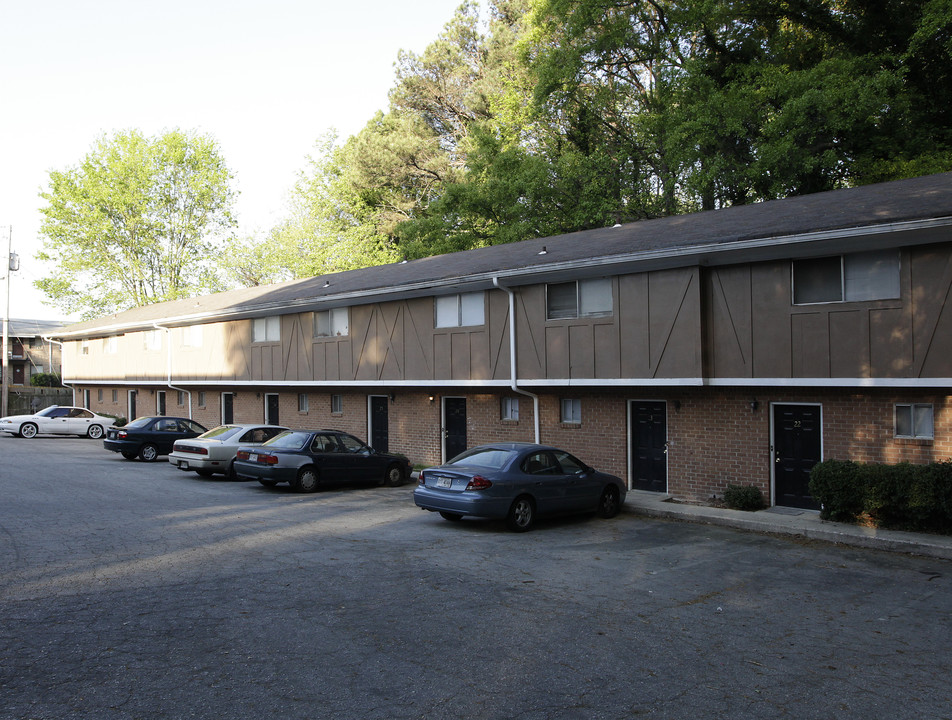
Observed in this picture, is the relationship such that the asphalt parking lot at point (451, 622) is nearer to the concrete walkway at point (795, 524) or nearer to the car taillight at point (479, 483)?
the concrete walkway at point (795, 524)

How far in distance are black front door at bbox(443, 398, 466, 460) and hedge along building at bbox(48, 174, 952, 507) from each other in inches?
2.7

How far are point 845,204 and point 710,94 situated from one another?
14.4 metres

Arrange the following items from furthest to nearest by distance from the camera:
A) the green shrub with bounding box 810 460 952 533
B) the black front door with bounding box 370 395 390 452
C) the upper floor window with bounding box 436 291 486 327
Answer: the black front door with bounding box 370 395 390 452 < the upper floor window with bounding box 436 291 486 327 < the green shrub with bounding box 810 460 952 533

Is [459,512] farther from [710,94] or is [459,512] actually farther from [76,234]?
[76,234]

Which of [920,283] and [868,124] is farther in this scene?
[868,124]

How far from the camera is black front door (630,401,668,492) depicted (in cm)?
1605

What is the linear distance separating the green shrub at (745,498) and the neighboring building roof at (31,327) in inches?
2116

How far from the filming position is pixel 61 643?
626cm

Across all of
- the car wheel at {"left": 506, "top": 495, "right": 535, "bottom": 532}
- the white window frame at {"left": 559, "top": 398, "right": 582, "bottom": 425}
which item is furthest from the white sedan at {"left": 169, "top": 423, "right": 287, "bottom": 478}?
the car wheel at {"left": 506, "top": 495, "right": 535, "bottom": 532}

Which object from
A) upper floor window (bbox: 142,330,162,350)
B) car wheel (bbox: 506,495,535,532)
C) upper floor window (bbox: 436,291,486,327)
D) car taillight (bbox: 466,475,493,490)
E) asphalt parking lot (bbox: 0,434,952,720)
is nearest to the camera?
asphalt parking lot (bbox: 0,434,952,720)

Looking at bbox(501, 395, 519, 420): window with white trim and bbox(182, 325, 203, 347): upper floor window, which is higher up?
bbox(182, 325, 203, 347): upper floor window

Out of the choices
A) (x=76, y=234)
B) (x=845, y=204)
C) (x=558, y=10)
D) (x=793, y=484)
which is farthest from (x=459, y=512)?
(x=76, y=234)

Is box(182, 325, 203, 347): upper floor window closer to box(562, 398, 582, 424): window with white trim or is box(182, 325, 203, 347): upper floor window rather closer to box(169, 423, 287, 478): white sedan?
box(169, 423, 287, 478): white sedan

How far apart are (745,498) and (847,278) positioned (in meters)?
4.32
